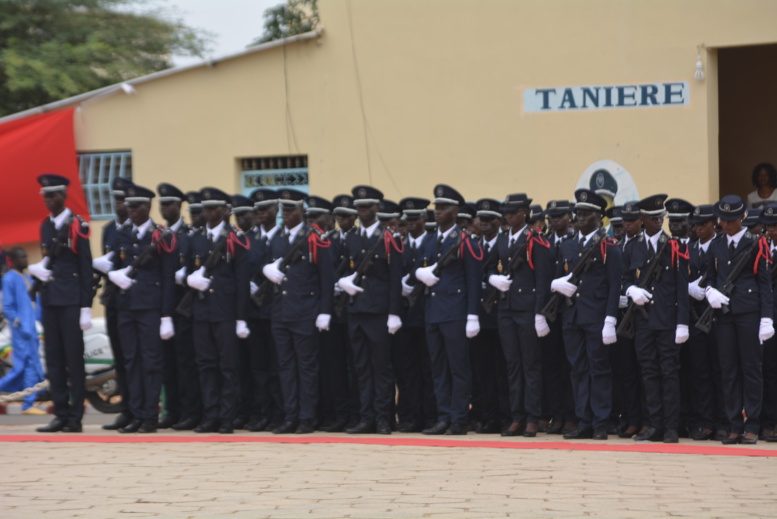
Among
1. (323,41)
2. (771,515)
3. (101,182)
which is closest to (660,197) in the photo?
(771,515)

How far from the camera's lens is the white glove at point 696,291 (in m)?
10.0

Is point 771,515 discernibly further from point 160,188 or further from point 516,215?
point 160,188

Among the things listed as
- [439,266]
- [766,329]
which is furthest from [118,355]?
[766,329]

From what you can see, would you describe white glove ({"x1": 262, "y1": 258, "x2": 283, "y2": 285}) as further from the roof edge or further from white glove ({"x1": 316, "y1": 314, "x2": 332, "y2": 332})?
the roof edge

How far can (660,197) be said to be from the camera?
9.87m

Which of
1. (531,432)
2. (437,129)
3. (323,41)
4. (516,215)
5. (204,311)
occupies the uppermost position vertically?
(323,41)

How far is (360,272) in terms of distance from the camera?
10539 mm

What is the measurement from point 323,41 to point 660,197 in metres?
7.21

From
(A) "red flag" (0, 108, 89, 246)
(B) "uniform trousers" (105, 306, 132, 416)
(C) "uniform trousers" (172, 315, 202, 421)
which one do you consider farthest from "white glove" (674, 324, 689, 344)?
(A) "red flag" (0, 108, 89, 246)

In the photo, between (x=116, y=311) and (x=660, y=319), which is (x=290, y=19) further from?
(x=660, y=319)

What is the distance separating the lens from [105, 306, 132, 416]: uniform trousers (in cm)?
1093

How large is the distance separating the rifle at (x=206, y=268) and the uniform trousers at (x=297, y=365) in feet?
2.47

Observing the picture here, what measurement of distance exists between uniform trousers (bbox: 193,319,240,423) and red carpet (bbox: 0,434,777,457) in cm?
40

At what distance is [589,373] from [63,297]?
15.1 ft
